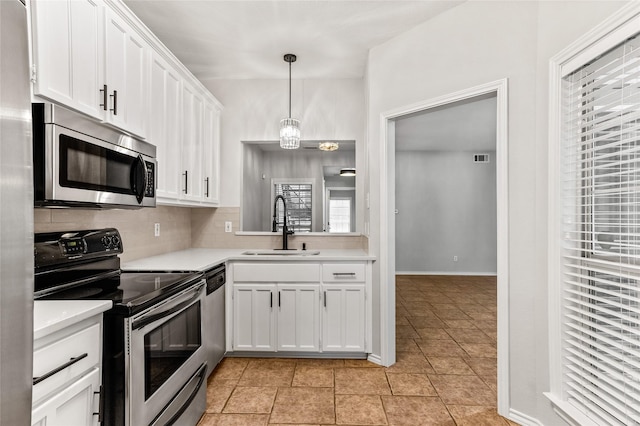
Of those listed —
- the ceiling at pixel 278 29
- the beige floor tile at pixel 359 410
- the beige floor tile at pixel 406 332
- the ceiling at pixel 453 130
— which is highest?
the ceiling at pixel 278 29

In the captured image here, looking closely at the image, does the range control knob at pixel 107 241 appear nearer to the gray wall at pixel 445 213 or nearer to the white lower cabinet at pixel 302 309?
the white lower cabinet at pixel 302 309

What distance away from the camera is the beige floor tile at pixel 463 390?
7.45 ft

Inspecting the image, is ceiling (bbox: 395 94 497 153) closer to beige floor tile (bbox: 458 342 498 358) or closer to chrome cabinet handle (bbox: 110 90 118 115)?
beige floor tile (bbox: 458 342 498 358)

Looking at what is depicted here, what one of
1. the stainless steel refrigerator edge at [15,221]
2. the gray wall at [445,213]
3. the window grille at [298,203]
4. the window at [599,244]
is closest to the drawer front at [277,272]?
the window at [599,244]

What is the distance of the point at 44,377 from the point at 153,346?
0.52 meters

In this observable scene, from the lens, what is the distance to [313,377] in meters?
2.56

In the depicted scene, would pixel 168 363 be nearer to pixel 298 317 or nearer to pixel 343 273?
pixel 298 317

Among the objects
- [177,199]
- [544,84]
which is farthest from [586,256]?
[177,199]

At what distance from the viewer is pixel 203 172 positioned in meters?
3.14

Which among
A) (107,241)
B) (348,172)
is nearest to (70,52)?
(107,241)

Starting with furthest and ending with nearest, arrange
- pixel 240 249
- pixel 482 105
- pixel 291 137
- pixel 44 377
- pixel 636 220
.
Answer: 1. pixel 482 105
2. pixel 240 249
3. pixel 291 137
4. pixel 636 220
5. pixel 44 377

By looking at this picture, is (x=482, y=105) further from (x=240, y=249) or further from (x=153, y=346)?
(x=153, y=346)

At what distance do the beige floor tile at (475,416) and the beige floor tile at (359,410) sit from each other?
46cm

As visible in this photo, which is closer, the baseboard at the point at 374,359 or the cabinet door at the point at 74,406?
the cabinet door at the point at 74,406
